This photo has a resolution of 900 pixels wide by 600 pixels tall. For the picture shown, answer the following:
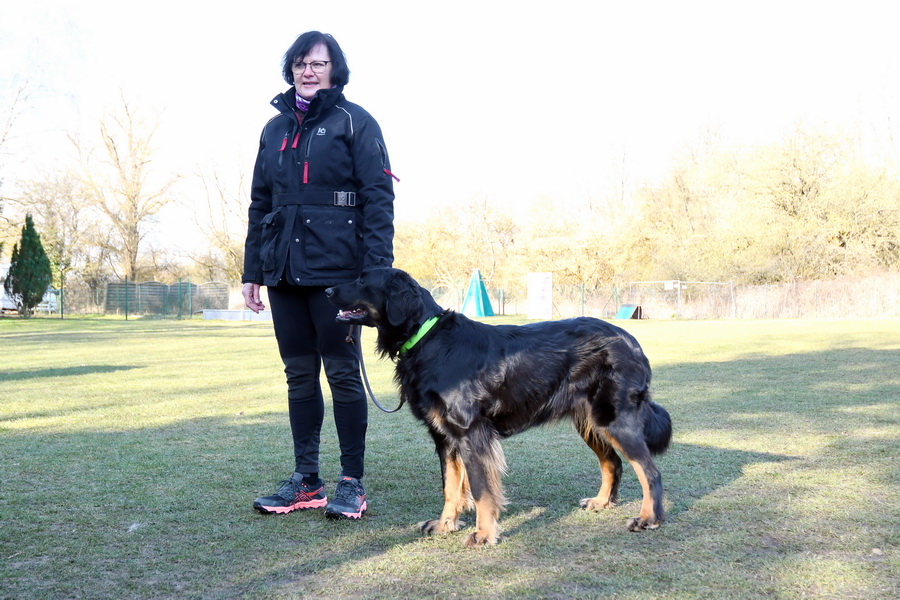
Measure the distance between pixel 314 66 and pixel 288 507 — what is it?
7.36ft

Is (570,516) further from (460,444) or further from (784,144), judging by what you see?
(784,144)

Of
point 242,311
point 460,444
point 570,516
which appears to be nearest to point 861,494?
point 570,516

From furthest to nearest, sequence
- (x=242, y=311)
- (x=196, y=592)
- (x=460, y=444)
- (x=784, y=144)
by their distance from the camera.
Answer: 1. (x=784, y=144)
2. (x=242, y=311)
3. (x=460, y=444)
4. (x=196, y=592)

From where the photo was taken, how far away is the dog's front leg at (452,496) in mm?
3578

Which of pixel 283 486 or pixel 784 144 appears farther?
pixel 784 144

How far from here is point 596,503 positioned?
3.96 metres

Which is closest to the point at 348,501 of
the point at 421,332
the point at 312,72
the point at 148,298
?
the point at 421,332

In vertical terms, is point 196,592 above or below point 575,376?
below

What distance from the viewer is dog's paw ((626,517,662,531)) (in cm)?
355

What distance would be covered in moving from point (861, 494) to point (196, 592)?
3370 mm

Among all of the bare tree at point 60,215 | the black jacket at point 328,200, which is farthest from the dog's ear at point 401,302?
the bare tree at point 60,215

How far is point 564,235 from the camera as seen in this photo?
47531 millimetres

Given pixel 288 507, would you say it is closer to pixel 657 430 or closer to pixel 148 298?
pixel 657 430

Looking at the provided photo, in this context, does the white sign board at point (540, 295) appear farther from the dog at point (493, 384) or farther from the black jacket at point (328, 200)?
the black jacket at point (328, 200)
